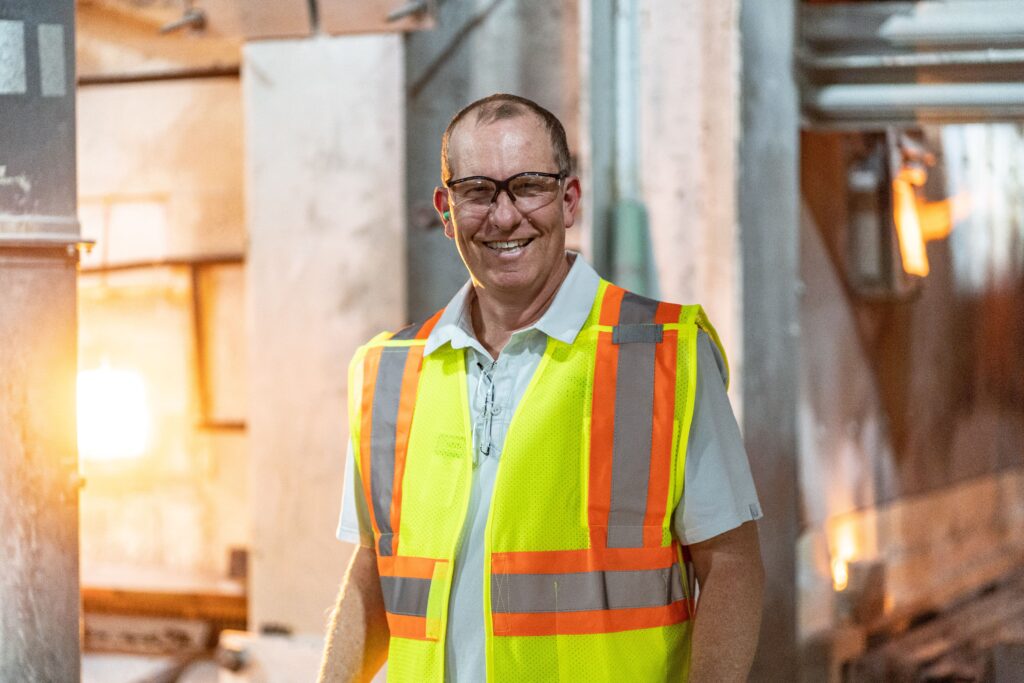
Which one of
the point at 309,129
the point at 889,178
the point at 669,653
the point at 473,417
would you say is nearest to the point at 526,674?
the point at 669,653

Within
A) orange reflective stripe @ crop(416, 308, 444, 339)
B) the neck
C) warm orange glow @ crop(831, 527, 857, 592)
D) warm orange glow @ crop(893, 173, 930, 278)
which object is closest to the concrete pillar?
orange reflective stripe @ crop(416, 308, 444, 339)

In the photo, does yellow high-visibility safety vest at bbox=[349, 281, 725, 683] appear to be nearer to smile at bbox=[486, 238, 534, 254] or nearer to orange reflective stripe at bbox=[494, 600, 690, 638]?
orange reflective stripe at bbox=[494, 600, 690, 638]

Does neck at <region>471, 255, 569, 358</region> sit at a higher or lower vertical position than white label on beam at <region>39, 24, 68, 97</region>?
lower

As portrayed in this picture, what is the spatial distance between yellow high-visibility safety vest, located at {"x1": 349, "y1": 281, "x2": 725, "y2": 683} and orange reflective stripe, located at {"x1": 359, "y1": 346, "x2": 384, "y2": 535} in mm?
125

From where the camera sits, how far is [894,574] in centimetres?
602

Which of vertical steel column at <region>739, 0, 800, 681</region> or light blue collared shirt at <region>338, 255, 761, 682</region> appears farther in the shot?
vertical steel column at <region>739, 0, 800, 681</region>

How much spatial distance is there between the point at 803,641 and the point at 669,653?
2.41 m

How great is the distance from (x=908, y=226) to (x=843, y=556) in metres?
1.74

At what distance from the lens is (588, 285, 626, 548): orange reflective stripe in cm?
192

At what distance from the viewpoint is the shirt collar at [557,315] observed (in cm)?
201

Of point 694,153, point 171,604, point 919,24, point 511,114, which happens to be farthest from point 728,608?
point 171,604

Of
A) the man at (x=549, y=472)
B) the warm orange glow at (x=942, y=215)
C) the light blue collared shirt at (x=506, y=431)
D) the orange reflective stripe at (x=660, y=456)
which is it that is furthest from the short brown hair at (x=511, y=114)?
the warm orange glow at (x=942, y=215)

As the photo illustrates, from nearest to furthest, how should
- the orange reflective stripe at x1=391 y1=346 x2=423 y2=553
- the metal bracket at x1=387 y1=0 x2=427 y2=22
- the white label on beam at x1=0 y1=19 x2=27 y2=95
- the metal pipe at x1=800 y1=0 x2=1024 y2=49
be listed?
the orange reflective stripe at x1=391 y1=346 x2=423 y2=553
the white label on beam at x1=0 y1=19 x2=27 y2=95
the metal pipe at x1=800 y1=0 x2=1024 y2=49
the metal bracket at x1=387 y1=0 x2=427 y2=22

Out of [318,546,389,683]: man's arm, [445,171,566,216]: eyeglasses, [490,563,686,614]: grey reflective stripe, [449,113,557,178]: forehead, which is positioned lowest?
[318,546,389,683]: man's arm
